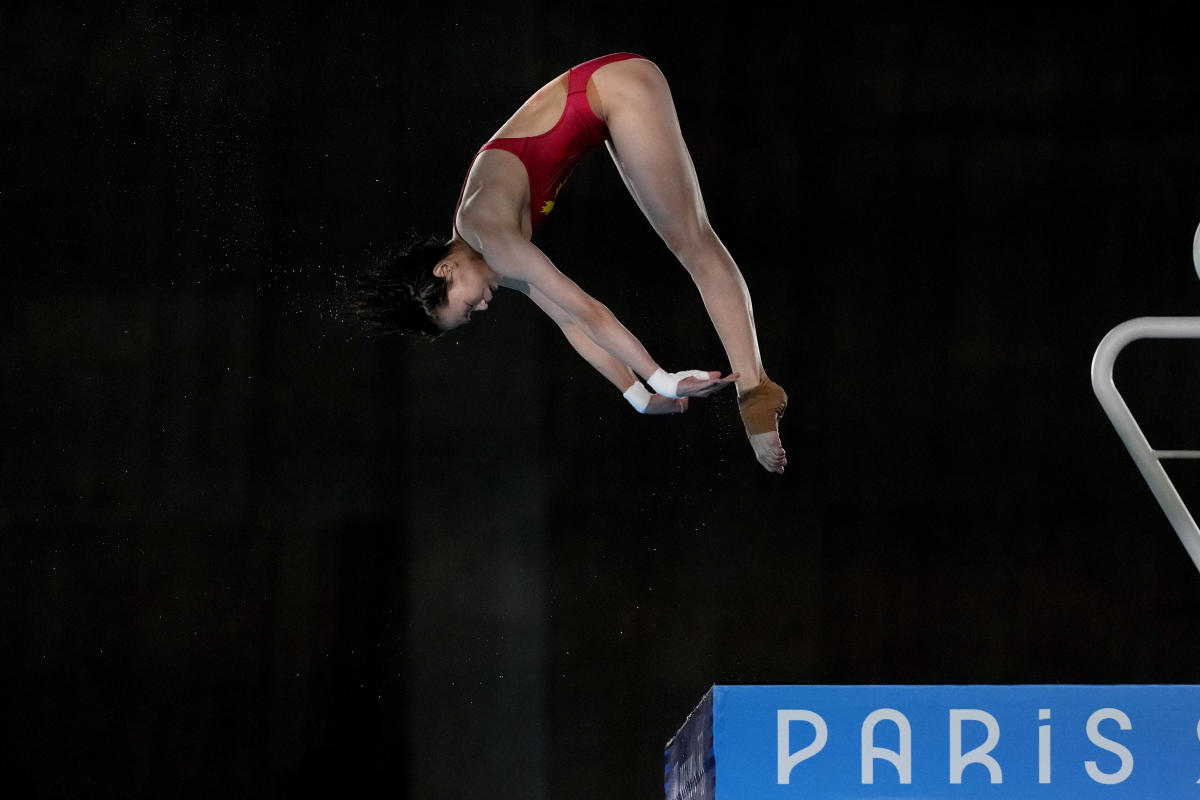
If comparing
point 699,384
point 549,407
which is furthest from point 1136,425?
point 549,407

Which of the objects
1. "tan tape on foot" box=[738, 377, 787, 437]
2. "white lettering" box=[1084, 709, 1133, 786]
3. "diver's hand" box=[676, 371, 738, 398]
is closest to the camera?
"white lettering" box=[1084, 709, 1133, 786]

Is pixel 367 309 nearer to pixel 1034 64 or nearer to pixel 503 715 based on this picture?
pixel 503 715

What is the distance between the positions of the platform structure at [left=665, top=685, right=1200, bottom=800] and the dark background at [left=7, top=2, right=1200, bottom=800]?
110 inches

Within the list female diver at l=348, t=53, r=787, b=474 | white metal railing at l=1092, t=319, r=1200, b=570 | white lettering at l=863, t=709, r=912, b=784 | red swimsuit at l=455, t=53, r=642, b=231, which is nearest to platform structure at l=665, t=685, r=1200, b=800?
white lettering at l=863, t=709, r=912, b=784

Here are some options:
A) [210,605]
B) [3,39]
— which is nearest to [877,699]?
[210,605]

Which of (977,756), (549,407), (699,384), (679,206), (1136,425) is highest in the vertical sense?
(549,407)

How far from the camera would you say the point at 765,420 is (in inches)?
109

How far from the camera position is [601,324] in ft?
8.16

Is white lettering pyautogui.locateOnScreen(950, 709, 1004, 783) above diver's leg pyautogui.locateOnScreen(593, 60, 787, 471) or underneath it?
underneath

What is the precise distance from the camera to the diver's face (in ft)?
8.77

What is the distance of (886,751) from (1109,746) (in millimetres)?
255

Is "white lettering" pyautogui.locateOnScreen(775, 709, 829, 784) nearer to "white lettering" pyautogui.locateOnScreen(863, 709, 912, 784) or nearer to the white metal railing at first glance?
"white lettering" pyautogui.locateOnScreen(863, 709, 912, 784)

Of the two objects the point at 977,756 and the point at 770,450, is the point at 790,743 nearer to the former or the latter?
the point at 977,756

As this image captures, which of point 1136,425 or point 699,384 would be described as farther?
point 699,384
